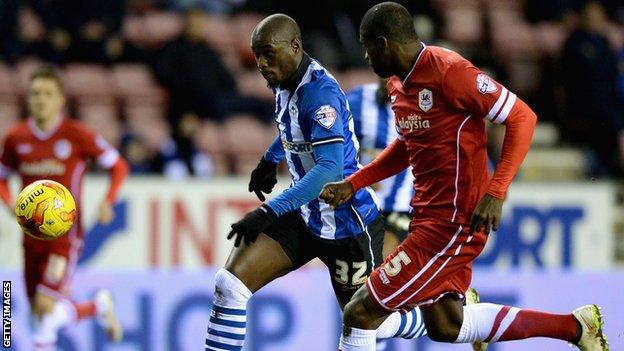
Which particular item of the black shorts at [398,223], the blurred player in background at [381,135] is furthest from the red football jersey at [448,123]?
the blurred player in background at [381,135]

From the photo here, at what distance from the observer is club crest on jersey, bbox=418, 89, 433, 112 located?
17.6 feet

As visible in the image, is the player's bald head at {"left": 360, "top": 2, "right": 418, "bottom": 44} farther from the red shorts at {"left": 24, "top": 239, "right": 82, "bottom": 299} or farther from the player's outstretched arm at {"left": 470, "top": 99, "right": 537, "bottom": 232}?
the red shorts at {"left": 24, "top": 239, "right": 82, "bottom": 299}

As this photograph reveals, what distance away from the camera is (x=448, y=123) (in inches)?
212

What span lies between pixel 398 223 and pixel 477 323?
56.1 inches

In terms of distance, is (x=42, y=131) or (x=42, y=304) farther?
(x=42, y=131)

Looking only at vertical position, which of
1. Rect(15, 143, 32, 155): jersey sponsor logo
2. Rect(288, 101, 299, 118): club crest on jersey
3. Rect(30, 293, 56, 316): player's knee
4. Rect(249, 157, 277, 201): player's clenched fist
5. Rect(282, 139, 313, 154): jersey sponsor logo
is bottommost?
Rect(30, 293, 56, 316): player's knee

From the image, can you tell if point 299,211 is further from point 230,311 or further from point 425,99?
point 425,99

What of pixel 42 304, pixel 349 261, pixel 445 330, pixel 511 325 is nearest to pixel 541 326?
pixel 511 325

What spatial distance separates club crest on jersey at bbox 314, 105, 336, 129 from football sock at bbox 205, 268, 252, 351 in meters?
0.82

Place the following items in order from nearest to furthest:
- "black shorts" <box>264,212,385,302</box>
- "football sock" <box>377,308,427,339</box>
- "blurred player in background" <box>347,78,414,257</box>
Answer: "black shorts" <box>264,212,385,302</box>
"football sock" <box>377,308,427,339</box>
"blurred player in background" <box>347,78,414,257</box>

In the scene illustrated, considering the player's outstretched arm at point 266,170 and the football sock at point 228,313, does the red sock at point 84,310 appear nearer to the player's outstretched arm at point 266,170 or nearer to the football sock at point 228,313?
the player's outstretched arm at point 266,170

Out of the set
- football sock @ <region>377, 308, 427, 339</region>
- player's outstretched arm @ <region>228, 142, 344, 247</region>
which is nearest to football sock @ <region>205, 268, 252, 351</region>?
player's outstretched arm @ <region>228, 142, 344, 247</region>

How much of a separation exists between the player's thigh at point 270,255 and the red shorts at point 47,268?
2.64m

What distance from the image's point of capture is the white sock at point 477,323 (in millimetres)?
5797
